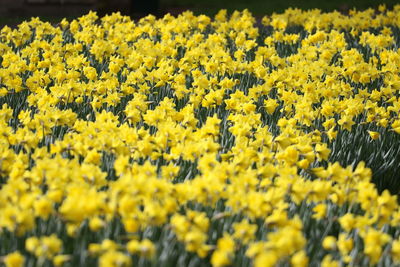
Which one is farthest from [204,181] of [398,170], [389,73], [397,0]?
[397,0]

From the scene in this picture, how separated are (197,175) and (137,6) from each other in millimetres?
8507

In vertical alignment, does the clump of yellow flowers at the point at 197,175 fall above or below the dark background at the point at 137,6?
below

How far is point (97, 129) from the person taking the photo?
342cm

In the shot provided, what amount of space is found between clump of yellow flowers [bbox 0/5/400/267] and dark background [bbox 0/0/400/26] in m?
5.48

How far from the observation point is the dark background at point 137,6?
1106 cm

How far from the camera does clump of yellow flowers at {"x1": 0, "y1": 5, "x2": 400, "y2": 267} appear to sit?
235 cm

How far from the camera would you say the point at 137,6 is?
1109 cm

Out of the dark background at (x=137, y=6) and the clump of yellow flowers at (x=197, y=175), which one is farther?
the dark background at (x=137, y=6)

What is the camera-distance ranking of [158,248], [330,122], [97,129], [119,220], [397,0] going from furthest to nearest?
[397,0] < [330,122] < [97,129] < [119,220] < [158,248]

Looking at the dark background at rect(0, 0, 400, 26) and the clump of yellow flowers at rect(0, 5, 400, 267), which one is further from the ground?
the dark background at rect(0, 0, 400, 26)

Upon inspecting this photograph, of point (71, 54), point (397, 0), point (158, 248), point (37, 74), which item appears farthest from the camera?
point (397, 0)

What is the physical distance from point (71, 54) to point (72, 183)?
11.1ft

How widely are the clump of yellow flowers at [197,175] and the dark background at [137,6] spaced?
18.0 ft

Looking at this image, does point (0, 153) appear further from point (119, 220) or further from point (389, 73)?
point (389, 73)
